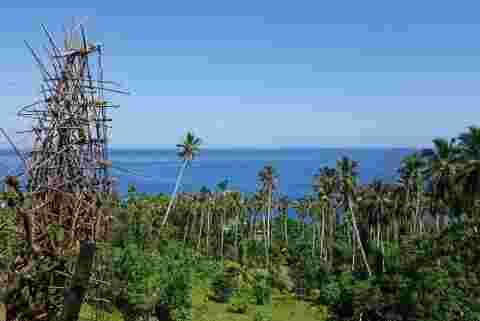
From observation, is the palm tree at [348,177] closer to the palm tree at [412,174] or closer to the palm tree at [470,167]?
the palm tree at [412,174]

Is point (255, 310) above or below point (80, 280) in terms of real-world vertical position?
below

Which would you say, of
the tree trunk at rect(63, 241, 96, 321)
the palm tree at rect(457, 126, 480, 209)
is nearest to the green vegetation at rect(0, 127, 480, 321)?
the palm tree at rect(457, 126, 480, 209)

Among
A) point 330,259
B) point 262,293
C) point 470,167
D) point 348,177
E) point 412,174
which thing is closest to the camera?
point 470,167

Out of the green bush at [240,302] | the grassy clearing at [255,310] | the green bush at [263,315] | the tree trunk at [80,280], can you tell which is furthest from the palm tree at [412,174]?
the tree trunk at [80,280]


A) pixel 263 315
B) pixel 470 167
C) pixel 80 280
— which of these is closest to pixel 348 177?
pixel 470 167

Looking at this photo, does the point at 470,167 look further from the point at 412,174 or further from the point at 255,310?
the point at 255,310

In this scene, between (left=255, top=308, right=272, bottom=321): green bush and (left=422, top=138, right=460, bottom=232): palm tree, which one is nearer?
(left=255, top=308, right=272, bottom=321): green bush

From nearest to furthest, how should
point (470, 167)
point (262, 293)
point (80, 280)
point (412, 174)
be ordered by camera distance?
point (80, 280), point (470, 167), point (262, 293), point (412, 174)

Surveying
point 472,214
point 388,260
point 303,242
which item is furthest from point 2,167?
point 303,242

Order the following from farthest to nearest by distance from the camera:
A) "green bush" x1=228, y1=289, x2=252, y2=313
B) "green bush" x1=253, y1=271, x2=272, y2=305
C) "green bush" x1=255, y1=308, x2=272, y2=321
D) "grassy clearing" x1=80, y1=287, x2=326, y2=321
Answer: "green bush" x1=253, y1=271, x2=272, y2=305, "green bush" x1=228, y1=289, x2=252, y2=313, "grassy clearing" x1=80, y1=287, x2=326, y2=321, "green bush" x1=255, y1=308, x2=272, y2=321

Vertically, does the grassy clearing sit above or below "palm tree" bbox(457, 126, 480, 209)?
below

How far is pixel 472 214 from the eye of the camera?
4197 cm

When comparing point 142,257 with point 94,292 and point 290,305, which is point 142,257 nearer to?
point 290,305

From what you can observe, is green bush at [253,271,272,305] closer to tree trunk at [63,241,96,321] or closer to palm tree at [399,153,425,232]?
palm tree at [399,153,425,232]
